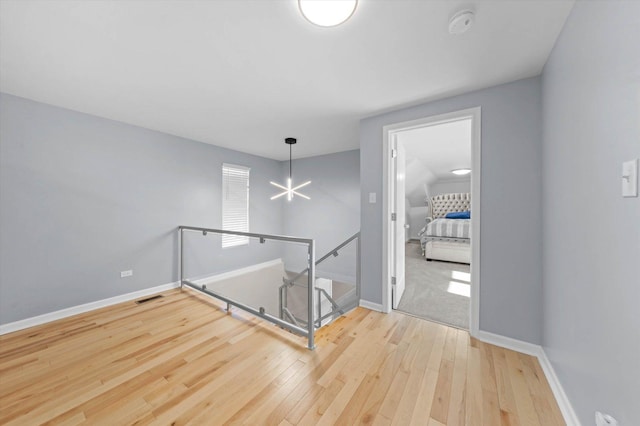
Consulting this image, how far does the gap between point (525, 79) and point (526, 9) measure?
0.87 meters

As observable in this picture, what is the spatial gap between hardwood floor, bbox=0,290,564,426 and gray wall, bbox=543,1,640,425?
1.55ft

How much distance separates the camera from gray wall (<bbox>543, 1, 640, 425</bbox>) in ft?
2.74

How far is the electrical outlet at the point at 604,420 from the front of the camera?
36.3 inches

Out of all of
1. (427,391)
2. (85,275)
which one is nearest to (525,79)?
(427,391)

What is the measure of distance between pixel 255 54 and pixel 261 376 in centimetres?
233

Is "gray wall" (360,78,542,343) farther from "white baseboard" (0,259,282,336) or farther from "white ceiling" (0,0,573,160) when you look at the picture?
"white baseboard" (0,259,282,336)

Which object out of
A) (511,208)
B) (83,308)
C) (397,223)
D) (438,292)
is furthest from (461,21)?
(83,308)

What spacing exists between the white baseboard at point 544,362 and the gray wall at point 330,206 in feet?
8.43

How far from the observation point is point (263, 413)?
4.48 ft

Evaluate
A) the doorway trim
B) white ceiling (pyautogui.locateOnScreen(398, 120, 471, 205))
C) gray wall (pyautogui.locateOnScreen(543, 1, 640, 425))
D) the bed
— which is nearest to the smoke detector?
gray wall (pyautogui.locateOnScreen(543, 1, 640, 425))

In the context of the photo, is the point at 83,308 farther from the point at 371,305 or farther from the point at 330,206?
the point at 330,206

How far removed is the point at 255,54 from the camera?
66.2 inches

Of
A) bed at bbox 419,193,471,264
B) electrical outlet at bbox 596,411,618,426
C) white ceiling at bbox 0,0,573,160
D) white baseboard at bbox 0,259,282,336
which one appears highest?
white ceiling at bbox 0,0,573,160

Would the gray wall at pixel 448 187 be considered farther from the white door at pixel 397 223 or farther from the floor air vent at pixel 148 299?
the floor air vent at pixel 148 299
